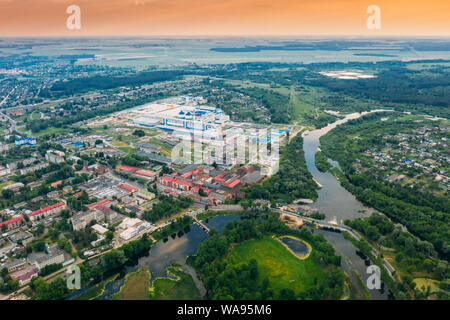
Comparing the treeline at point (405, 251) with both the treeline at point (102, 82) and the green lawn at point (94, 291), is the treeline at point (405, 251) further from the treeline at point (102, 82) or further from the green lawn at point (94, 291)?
the treeline at point (102, 82)

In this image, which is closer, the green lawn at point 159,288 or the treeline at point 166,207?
the green lawn at point 159,288

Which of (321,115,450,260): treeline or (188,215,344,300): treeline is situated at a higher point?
(321,115,450,260): treeline

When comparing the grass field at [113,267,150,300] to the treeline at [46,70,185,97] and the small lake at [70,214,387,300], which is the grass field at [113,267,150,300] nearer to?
the small lake at [70,214,387,300]

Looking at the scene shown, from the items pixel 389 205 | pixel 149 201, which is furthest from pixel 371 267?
pixel 149 201

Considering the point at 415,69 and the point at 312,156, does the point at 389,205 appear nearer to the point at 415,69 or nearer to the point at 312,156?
the point at 312,156

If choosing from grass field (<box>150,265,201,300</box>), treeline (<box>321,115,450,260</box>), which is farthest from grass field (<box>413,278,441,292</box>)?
grass field (<box>150,265,201,300</box>)
